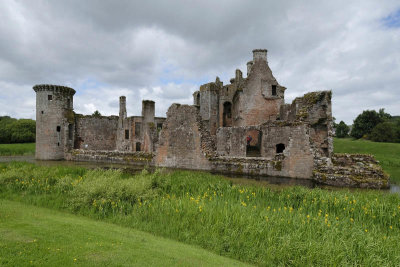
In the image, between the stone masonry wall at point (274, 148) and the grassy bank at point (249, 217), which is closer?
the grassy bank at point (249, 217)

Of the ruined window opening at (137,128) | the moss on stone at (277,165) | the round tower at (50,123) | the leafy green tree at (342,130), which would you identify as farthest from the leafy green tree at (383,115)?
the round tower at (50,123)

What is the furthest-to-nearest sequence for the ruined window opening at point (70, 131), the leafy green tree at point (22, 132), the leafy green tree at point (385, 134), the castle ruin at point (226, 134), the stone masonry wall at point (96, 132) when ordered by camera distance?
1. the leafy green tree at point (22, 132)
2. the leafy green tree at point (385, 134)
3. the stone masonry wall at point (96, 132)
4. the ruined window opening at point (70, 131)
5. the castle ruin at point (226, 134)

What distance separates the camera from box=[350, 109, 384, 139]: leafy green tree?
5831cm

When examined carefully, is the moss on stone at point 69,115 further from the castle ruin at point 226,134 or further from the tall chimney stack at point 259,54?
the tall chimney stack at point 259,54

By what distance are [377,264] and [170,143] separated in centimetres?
1667

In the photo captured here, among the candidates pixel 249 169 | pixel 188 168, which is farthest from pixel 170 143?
pixel 249 169

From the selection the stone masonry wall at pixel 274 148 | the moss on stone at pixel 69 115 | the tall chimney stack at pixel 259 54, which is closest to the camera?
the stone masonry wall at pixel 274 148

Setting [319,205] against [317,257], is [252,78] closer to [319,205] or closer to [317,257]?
[319,205]

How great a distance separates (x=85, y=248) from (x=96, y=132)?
31.0 meters

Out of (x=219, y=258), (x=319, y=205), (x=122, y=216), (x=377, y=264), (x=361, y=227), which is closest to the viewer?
(x=377, y=264)

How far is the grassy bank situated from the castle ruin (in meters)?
6.04

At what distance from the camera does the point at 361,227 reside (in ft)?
19.7

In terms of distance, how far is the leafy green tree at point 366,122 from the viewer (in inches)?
2296

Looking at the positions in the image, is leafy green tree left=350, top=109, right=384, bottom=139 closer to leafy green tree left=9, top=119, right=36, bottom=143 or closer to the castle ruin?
the castle ruin
